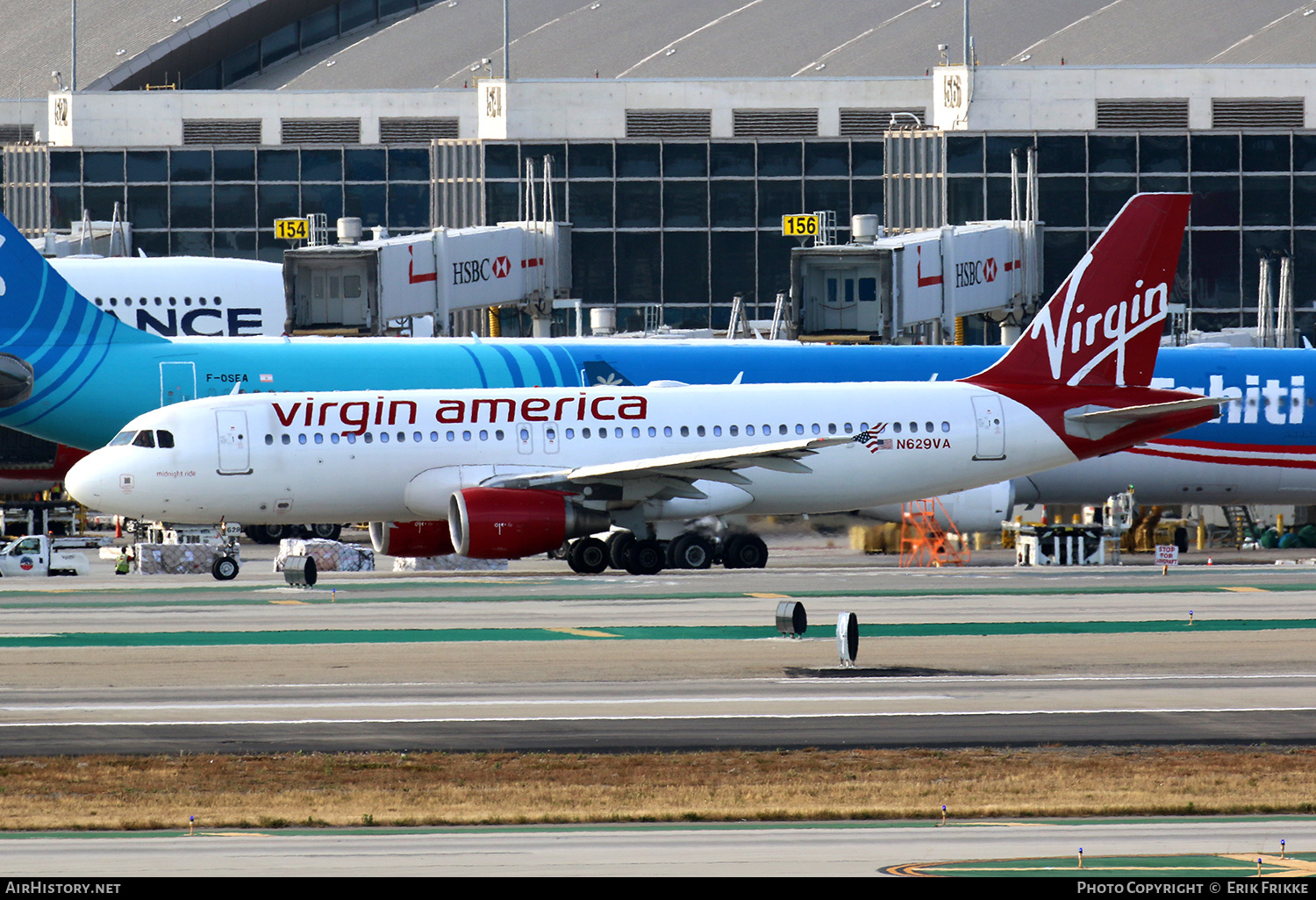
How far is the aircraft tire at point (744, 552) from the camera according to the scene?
45656mm

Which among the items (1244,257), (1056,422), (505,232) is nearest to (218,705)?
(1056,422)

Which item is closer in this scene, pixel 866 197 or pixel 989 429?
pixel 989 429

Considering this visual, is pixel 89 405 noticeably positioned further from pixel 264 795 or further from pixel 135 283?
pixel 264 795

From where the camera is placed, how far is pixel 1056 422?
4462 centimetres

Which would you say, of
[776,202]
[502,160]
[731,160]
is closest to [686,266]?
[776,202]

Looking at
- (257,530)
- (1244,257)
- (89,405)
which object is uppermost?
(1244,257)

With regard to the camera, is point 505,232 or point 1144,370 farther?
point 505,232

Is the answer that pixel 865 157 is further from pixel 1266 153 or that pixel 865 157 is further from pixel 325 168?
pixel 325 168

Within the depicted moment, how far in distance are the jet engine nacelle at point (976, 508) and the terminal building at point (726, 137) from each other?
1269 inches

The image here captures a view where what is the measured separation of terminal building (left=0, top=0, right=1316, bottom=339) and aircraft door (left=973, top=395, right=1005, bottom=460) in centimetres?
3549

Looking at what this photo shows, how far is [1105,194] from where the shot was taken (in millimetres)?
79312

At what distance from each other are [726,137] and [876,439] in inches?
1848

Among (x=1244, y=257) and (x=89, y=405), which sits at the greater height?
(x=1244, y=257)

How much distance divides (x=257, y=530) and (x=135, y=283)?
13628mm
